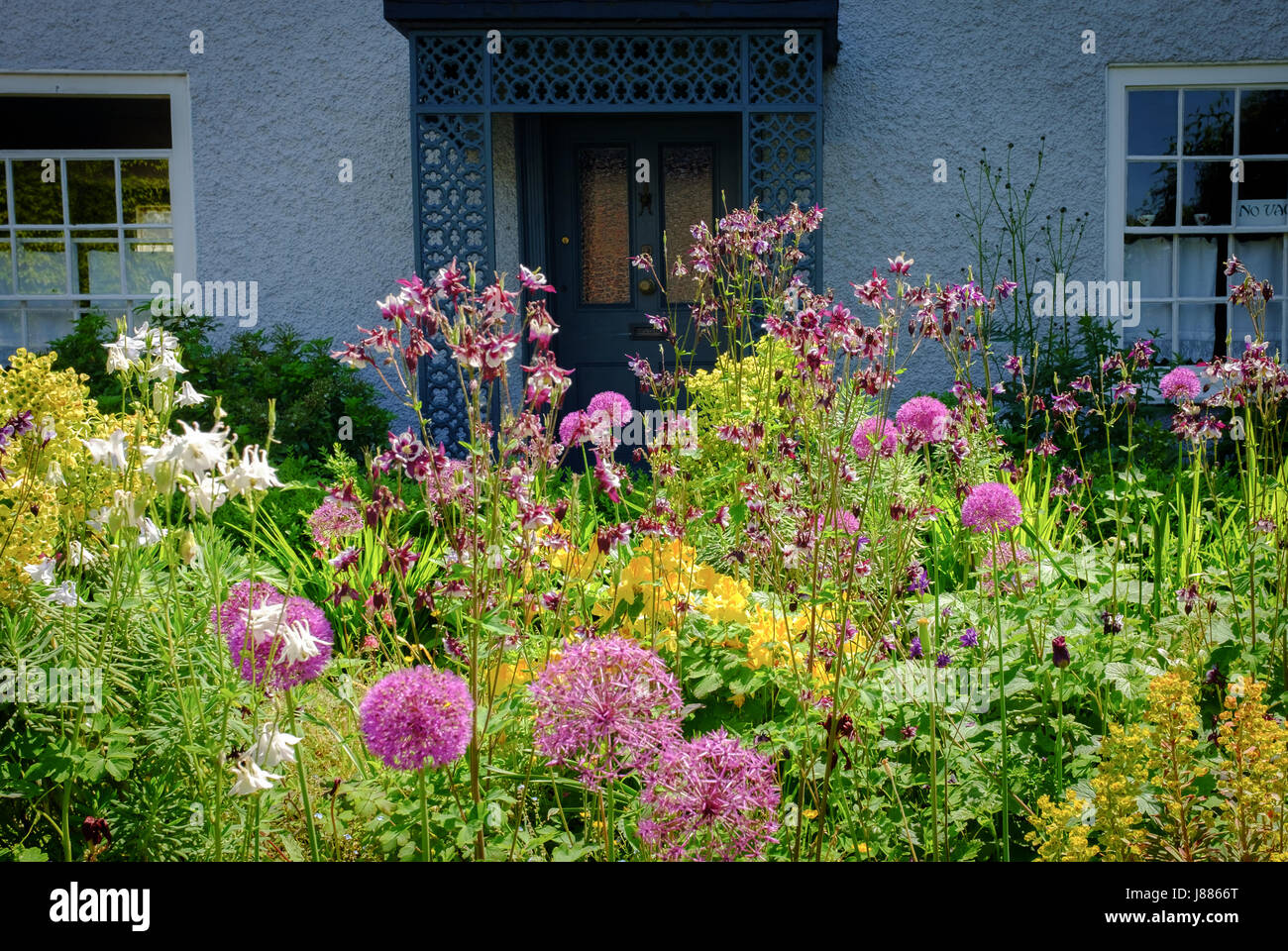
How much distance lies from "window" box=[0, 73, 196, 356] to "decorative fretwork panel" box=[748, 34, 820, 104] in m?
3.54

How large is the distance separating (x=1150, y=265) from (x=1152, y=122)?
2.87ft

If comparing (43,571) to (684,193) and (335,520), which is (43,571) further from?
(684,193)

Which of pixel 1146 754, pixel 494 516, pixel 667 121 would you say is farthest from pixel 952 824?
pixel 667 121

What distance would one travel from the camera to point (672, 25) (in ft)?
19.8

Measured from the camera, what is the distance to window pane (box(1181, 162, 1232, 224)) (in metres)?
6.80

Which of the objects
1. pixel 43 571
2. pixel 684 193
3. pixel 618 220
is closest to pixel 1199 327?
pixel 684 193

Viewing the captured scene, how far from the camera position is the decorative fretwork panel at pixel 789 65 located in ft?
20.0

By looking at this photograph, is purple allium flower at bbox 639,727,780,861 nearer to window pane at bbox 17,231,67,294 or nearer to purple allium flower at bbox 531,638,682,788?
purple allium flower at bbox 531,638,682,788

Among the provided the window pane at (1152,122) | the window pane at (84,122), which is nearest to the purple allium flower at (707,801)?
the window pane at (1152,122)

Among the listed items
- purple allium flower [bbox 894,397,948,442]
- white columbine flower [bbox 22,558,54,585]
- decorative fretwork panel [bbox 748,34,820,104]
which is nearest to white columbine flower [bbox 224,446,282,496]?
white columbine flower [bbox 22,558,54,585]

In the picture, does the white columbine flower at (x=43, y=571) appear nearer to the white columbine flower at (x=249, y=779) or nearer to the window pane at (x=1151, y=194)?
the white columbine flower at (x=249, y=779)

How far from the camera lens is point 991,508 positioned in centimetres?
219
